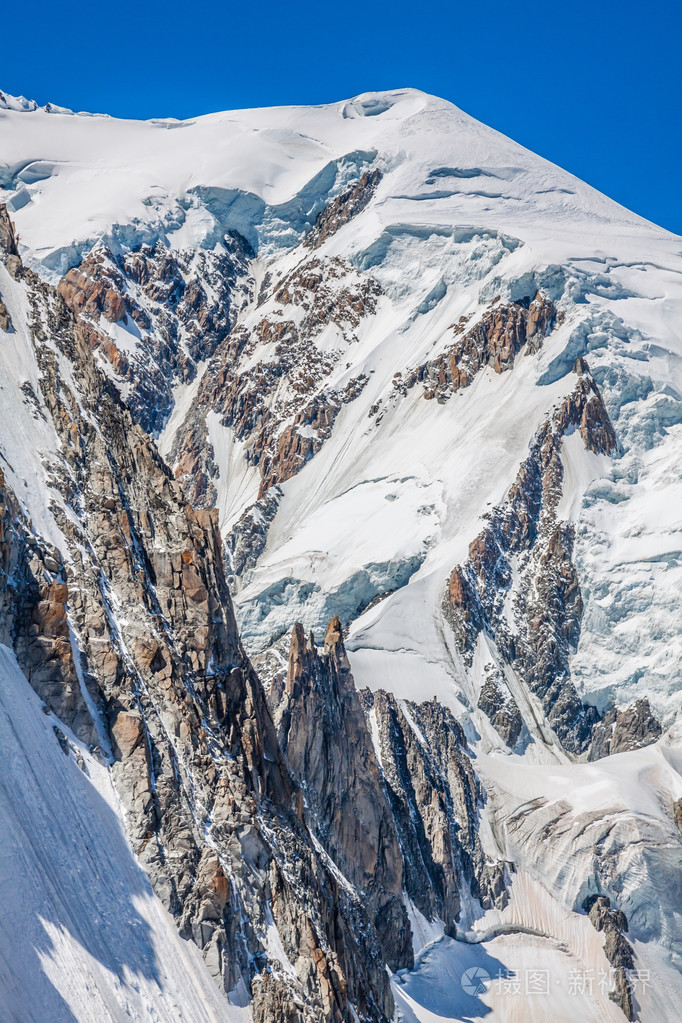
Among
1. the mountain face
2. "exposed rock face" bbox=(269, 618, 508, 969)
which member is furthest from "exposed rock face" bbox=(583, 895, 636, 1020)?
"exposed rock face" bbox=(269, 618, 508, 969)

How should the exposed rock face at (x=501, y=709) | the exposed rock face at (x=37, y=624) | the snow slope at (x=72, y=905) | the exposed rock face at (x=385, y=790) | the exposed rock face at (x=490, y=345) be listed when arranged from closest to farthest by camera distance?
the snow slope at (x=72, y=905)
the exposed rock face at (x=37, y=624)
the exposed rock face at (x=385, y=790)
the exposed rock face at (x=501, y=709)
the exposed rock face at (x=490, y=345)

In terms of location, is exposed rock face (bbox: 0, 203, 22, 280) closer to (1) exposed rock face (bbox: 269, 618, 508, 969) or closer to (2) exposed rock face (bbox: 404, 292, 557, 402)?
(1) exposed rock face (bbox: 269, 618, 508, 969)

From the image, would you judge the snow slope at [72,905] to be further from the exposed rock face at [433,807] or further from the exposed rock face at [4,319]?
the exposed rock face at [433,807]

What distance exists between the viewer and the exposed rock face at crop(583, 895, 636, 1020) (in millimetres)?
100875

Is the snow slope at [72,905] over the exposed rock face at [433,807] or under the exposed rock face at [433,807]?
over

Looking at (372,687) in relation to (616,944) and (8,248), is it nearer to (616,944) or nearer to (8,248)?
(616,944)

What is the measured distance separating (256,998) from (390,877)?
53.3 metres

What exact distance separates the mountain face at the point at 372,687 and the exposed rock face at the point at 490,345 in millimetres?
512

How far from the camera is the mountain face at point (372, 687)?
145 ft

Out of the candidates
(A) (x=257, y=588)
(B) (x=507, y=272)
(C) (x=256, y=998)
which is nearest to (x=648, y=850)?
(A) (x=257, y=588)

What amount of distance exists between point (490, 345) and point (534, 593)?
4807 cm

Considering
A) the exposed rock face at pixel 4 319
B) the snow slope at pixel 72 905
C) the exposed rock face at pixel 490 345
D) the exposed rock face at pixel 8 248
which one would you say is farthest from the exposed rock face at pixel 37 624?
the exposed rock face at pixel 490 345

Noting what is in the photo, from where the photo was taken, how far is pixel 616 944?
107 metres

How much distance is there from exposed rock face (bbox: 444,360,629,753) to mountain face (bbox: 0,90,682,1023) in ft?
1.32
